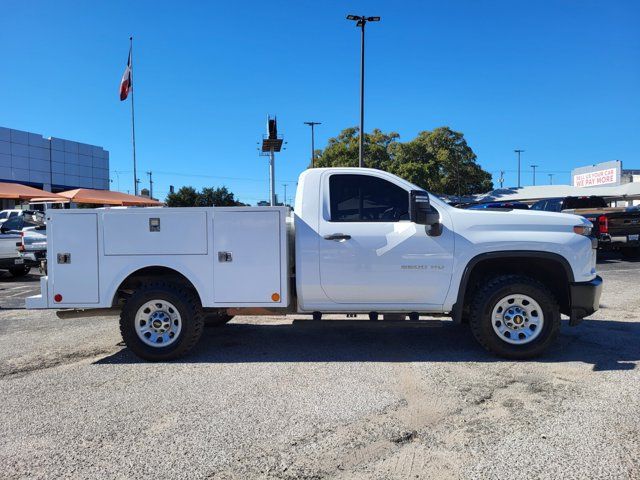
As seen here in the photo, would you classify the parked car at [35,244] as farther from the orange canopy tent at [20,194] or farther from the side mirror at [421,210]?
the orange canopy tent at [20,194]

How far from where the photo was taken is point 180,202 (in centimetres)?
5188

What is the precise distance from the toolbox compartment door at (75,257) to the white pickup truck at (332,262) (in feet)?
0.04

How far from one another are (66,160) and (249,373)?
156ft

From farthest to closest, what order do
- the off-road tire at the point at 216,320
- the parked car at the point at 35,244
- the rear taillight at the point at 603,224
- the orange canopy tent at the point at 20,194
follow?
1. the orange canopy tent at the point at 20,194
2. the rear taillight at the point at 603,224
3. the off-road tire at the point at 216,320
4. the parked car at the point at 35,244

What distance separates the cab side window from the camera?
553 centimetres

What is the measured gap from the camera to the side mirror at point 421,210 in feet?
16.6

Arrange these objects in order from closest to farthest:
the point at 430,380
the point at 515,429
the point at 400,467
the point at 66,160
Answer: the point at 400,467, the point at 515,429, the point at 430,380, the point at 66,160

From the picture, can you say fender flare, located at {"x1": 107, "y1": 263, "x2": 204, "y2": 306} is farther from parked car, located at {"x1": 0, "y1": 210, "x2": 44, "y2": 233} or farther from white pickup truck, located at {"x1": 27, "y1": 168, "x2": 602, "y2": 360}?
parked car, located at {"x1": 0, "y1": 210, "x2": 44, "y2": 233}

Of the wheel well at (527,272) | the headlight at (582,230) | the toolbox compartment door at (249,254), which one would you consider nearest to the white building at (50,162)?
the toolbox compartment door at (249,254)

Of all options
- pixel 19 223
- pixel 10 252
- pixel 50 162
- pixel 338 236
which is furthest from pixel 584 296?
pixel 50 162

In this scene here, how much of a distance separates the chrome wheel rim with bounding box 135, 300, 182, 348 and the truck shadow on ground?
305mm

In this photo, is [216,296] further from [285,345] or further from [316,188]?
[316,188]

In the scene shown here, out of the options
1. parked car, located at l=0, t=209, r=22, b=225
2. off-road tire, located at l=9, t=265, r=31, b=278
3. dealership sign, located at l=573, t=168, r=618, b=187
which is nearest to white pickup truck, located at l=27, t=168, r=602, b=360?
off-road tire, located at l=9, t=265, r=31, b=278

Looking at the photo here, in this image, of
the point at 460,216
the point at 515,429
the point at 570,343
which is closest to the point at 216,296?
Answer: the point at 460,216
